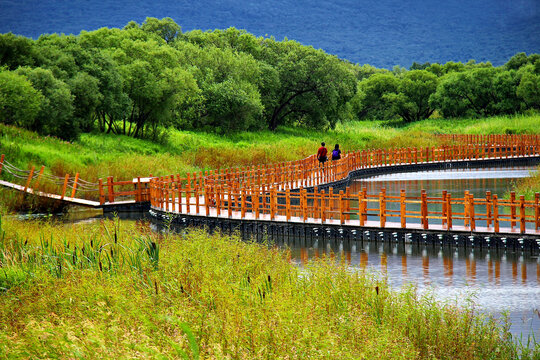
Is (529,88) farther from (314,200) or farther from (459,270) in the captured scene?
(459,270)

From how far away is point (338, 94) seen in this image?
65.1 metres

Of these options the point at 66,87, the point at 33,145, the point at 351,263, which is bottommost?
the point at 351,263

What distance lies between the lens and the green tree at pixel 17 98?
36.2 metres

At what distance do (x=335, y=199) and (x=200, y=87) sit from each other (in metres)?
29.8

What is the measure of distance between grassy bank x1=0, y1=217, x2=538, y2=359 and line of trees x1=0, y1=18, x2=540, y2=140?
2612 centimetres

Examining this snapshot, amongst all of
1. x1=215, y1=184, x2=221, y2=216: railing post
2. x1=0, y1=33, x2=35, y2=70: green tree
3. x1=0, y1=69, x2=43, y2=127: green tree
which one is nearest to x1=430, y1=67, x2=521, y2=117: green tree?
x1=0, y1=33, x2=35, y2=70: green tree

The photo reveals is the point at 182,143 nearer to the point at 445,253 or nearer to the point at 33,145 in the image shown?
the point at 33,145

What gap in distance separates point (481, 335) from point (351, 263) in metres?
8.67

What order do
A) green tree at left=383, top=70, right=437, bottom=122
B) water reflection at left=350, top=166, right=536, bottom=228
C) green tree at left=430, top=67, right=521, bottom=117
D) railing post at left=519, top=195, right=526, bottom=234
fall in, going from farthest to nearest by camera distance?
green tree at left=383, top=70, right=437, bottom=122 < green tree at left=430, top=67, right=521, bottom=117 < water reflection at left=350, top=166, right=536, bottom=228 < railing post at left=519, top=195, right=526, bottom=234

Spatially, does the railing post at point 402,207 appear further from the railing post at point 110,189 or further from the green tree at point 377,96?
the green tree at point 377,96

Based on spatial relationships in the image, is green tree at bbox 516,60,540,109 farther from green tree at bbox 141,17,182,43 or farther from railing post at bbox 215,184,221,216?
railing post at bbox 215,184,221,216

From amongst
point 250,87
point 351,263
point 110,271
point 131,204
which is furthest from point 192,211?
point 250,87

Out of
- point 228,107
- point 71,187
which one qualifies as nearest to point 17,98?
point 71,187

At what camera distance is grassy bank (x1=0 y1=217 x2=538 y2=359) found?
28.2 feet
